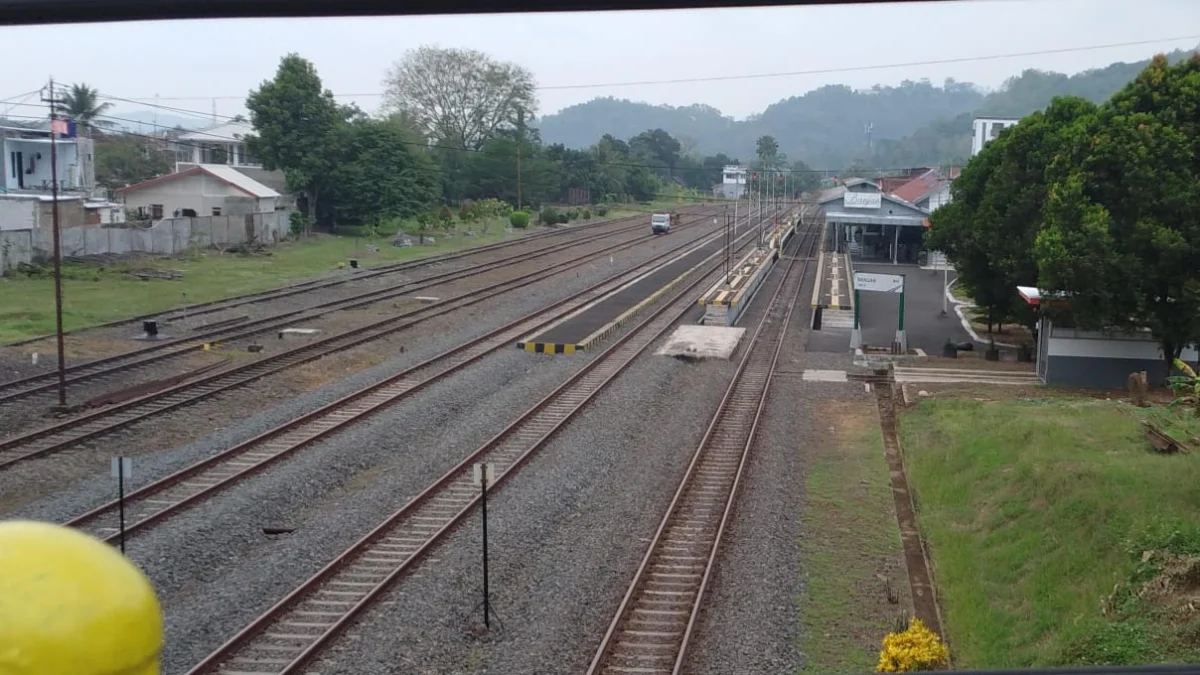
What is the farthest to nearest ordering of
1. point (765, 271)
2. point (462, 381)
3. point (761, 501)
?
point (765, 271), point (462, 381), point (761, 501)

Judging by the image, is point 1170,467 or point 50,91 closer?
point 1170,467

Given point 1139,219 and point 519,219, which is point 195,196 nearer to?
point 519,219

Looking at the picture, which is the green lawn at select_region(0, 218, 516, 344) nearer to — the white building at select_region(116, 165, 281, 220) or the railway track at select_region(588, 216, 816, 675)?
the white building at select_region(116, 165, 281, 220)

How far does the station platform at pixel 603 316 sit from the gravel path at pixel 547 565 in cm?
588

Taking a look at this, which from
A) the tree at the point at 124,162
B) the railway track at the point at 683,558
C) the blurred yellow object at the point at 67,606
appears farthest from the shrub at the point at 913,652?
the tree at the point at 124,162

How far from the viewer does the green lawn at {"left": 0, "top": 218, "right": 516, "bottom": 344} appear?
24.1 m

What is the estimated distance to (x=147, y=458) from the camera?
13531mm

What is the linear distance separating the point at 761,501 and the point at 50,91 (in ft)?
39.9

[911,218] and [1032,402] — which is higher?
[911,218]

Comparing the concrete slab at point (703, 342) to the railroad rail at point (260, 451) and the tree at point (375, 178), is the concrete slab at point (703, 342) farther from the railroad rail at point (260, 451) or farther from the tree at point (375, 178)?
the tree at point (375, 178)

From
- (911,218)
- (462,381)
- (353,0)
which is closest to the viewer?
(353,0)

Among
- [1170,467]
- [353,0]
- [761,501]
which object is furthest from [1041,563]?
[353,0]

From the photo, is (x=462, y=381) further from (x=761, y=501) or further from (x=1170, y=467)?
(x=1170, y=467)

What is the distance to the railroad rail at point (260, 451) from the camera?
11.4 meters
